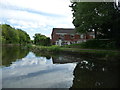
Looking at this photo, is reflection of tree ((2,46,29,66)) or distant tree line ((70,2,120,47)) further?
distant tree line ((70,2,120,47))

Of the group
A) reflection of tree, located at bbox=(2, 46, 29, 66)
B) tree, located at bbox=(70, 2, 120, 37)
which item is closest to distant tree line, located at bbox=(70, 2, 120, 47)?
tree, located at bbox=(70, 2, 120, 37)

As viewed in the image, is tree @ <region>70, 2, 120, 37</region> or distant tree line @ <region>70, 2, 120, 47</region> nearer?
distant tree line @ <region>70, 2, 120, 47</region>

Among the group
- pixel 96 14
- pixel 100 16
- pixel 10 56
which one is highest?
pixel 96 14

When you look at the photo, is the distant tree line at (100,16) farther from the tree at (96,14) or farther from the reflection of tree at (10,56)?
the reflection of tree at (10,56)

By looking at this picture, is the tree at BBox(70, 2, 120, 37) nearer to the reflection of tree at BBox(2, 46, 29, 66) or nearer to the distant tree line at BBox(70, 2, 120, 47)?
the distant tree line at BBox(70, 2, 120, 47)

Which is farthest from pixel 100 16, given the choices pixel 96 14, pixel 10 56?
pixel 10 56

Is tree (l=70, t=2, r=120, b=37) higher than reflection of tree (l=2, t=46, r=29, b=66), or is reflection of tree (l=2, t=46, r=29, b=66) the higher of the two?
tree (l=70, t=2, r=120, b=37)

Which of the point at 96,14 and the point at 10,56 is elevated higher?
the point at 96,14

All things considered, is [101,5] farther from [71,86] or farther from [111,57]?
[71,86]

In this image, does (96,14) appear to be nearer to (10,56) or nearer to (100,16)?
(100,16)

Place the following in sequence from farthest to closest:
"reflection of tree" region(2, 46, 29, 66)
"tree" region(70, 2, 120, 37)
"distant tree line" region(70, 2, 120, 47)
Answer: "tree" region(70, 2, 120, 37) < "distant tree line" region(70, 2, 120, 47) < "reflection of tree" region(2, 46, 29, 66)

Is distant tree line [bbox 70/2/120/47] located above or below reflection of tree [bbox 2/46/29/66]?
above

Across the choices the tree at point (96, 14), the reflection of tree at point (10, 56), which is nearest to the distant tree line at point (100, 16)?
the tree at point (96, 14)

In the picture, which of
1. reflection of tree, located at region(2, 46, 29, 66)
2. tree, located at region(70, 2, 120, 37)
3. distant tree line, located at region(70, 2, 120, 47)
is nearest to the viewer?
reflection of tree, located at region(2, 46, 29, 66)
